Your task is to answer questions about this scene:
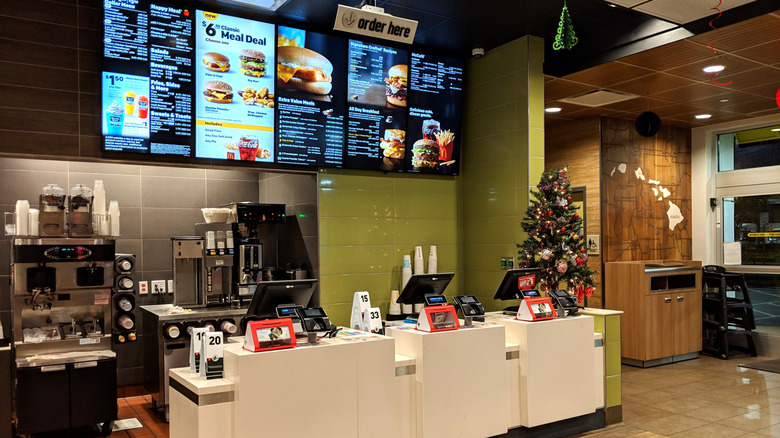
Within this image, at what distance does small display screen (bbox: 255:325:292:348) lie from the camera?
3.58m

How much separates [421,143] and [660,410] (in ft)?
11.6

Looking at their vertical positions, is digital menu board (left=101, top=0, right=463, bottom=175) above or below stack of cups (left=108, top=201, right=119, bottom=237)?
above

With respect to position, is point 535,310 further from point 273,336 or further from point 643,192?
point 643,192

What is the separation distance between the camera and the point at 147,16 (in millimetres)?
5000

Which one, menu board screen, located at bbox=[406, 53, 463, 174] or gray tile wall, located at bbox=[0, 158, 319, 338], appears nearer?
gray tile wall, located at bbox=[0, 158, 319, 338]

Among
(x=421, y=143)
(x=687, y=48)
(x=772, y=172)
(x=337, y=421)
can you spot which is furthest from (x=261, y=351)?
(x=772, y=172)

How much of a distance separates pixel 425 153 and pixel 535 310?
2325mm

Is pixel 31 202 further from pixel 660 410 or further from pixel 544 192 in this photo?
pixel 660 410

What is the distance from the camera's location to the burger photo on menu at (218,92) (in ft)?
17.5

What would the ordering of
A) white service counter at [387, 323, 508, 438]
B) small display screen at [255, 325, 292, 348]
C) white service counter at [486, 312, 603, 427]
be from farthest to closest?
1. white service counter at [486, 312, 603, 427]
2. white service counter at [387, 323, 508, 438]
3. small display screen at [255, 325, 292, 348]

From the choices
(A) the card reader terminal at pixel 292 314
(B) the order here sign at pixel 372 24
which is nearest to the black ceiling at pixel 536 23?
(B) the order here sign at pixel 372 24

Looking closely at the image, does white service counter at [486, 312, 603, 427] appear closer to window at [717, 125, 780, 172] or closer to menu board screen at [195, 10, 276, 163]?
menu board screen at [195, 10, 276, 163]

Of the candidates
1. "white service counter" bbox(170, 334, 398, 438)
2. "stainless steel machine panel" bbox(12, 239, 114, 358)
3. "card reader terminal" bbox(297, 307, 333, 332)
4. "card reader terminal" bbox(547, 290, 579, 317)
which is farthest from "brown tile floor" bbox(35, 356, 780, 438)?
"card reader terminal" bbox(297, 307, 333, 332)

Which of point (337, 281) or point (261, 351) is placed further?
point (337, 281)
